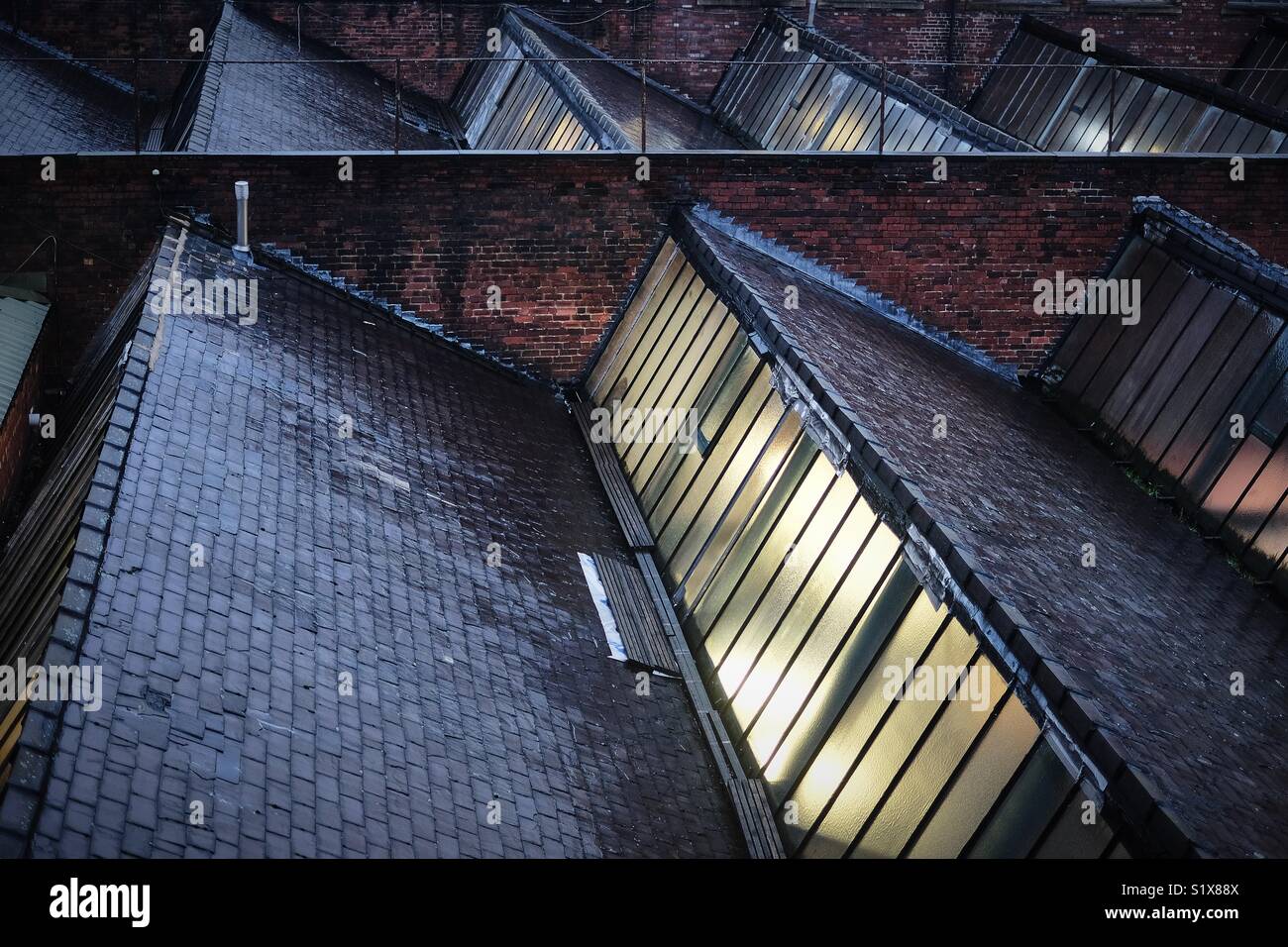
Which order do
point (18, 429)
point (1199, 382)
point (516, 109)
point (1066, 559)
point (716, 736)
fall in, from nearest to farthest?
point (716, 736)
point (1066, 559)
point (1199, 382)
point (18, 429)
point (516, 109)

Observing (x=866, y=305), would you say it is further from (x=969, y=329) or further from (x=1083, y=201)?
(x=1083, y=201)

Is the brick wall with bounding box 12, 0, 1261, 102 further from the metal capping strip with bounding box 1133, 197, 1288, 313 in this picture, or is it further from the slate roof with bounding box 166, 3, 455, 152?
the metal capping strip with bounding box 1133, 197, 1288, 313

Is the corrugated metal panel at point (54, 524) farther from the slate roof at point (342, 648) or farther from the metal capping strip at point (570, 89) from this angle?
the metal capping strip at point (570, 89)

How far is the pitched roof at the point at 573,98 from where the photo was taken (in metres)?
19.3

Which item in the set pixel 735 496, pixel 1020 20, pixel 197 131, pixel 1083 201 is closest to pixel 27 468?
pixel 197 131

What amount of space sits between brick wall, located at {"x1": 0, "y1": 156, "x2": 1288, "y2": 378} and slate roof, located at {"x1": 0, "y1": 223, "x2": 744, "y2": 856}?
203cm

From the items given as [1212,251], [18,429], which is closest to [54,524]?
[18,429]

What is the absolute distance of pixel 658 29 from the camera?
27.0 meters

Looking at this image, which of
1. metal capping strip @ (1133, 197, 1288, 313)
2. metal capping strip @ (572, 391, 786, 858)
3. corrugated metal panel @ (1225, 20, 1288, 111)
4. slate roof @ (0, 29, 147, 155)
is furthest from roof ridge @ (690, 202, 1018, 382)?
corrugated metal panel @ (1225, 20, 1288, 111)

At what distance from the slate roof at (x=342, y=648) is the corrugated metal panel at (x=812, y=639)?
535 mm

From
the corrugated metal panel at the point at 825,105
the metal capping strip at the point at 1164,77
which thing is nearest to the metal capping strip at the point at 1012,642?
the corrugated metal panel at the point at 825,105

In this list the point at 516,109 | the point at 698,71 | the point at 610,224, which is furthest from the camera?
the point at 698,71

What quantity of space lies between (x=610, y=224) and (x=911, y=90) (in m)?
9.13

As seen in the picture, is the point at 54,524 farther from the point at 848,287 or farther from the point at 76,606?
the point at 848,287
